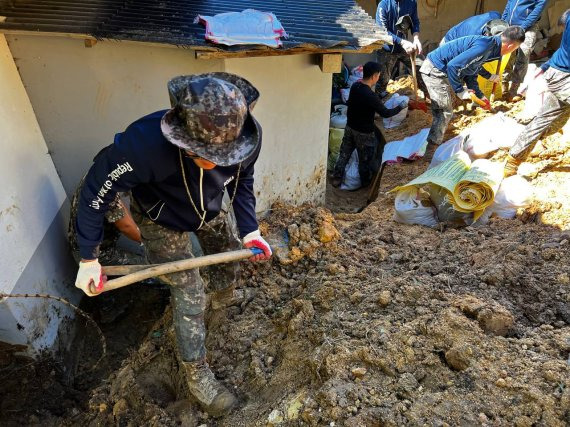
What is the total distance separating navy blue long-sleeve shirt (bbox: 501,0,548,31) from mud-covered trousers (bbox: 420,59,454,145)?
6.23ft

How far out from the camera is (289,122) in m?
4.35

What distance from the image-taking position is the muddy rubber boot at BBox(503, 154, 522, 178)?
5129 mm

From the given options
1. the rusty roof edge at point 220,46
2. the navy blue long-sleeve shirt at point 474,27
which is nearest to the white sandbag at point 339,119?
the navy blue long-sleeve shirt at point 474,27

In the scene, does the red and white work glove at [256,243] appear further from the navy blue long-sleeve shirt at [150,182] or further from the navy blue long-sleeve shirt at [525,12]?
the navy blue long-sleeve shirt at [525,12]

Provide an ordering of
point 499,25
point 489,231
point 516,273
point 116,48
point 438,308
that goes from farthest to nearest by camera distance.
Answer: point 499,25 < point 489,231 < point 116,48 < point 516,273 < point 438,308

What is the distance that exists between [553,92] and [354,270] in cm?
340

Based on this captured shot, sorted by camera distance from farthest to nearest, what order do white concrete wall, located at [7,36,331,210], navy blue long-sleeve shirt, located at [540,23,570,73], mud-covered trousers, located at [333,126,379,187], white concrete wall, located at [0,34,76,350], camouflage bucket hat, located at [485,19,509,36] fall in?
1. mud-covered trousers, located at [333,126,379,187]
2. camouflage bucket hat, located at [485,19,509,36]
3. navy blue long-sleeve shirt, located at [540,23,570,73]
4. white concrete wall, located at [7,36,331,210]
5. white concrete wall, located at [0,34,76,350]

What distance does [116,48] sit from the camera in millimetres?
3359

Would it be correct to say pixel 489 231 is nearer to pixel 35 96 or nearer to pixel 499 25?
pixel 499 25

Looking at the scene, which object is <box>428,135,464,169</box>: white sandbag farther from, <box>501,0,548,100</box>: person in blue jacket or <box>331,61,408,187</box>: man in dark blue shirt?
<box>501,0,548,100</box>: person in blue jacket

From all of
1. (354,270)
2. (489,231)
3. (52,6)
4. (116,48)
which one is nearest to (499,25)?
(489,231)

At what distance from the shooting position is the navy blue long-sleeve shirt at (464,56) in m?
5.22

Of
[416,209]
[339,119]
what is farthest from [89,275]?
[339,119]

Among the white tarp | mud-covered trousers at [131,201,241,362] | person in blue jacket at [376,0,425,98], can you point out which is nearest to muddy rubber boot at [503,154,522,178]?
person in blue jacket at [376,0,425,98]
